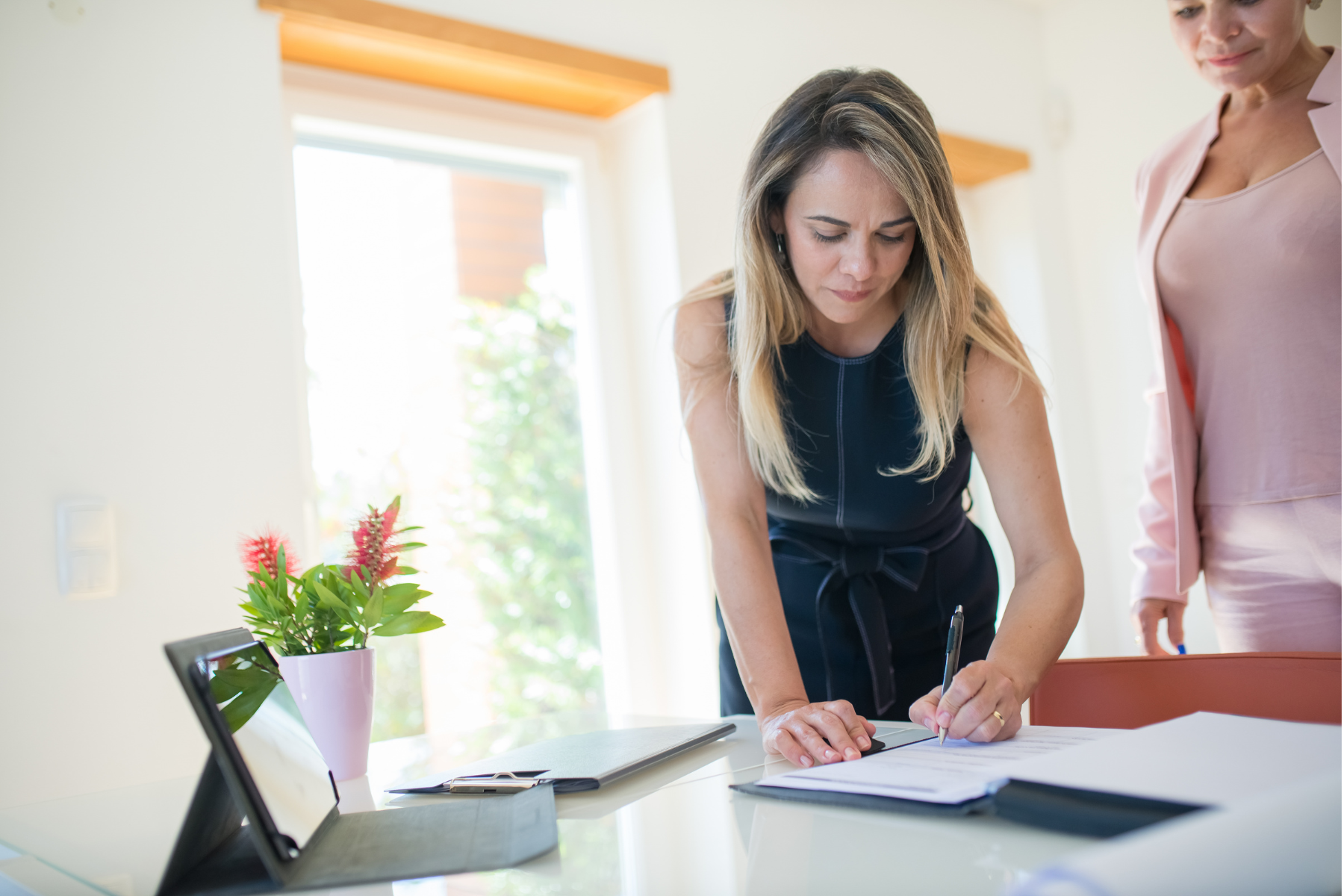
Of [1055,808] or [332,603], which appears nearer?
[1055,808]

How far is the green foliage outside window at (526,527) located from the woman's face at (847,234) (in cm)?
156

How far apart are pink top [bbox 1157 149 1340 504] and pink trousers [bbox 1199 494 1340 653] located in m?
0.03

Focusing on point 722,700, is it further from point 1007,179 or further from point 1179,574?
point 1007,179

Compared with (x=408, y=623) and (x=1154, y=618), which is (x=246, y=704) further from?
(x=1154, y=618)

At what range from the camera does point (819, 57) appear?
314 centimetres

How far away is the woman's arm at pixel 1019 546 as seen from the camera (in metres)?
1.01

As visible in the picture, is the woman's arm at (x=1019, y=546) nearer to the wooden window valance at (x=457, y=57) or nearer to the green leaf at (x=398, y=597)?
the green leaf at (x=398, y=597)

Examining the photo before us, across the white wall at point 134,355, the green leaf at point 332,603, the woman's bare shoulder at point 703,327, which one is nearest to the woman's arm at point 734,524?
the woman's bare shoulder at point 703,327

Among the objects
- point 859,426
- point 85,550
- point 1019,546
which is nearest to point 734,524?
point 859,426

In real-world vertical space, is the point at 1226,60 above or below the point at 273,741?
above

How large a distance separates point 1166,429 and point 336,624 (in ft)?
4.20

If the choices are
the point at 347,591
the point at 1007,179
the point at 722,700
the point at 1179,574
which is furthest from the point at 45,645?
the point at 1007,179

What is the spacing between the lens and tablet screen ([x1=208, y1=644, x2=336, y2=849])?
0.76m

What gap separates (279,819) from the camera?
0.74 meters
